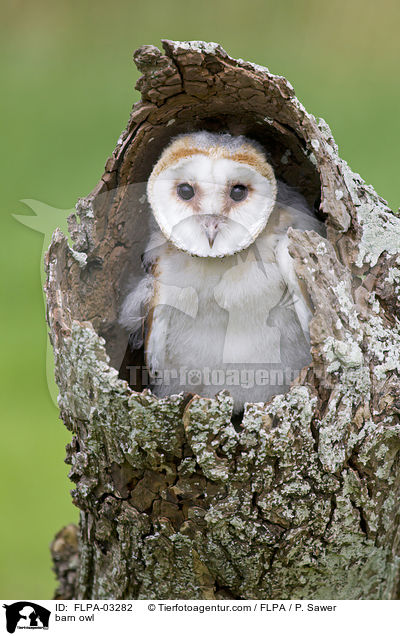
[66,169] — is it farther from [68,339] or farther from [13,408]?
[13,408]

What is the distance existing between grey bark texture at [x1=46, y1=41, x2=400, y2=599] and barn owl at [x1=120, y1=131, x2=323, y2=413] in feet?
0.34

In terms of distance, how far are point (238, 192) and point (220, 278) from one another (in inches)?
8.2

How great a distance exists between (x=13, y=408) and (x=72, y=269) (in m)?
0.85

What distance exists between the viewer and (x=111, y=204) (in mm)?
1359

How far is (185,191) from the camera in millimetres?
1420

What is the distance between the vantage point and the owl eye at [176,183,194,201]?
142 centimetres

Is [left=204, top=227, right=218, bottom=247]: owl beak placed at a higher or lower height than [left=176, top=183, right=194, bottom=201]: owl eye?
lower

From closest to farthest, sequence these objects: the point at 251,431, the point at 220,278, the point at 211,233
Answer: the point at 251,431, the point at 211,233, the point at 220,278

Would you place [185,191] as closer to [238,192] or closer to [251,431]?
[238,192]

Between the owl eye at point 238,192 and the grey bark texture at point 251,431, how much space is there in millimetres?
144
